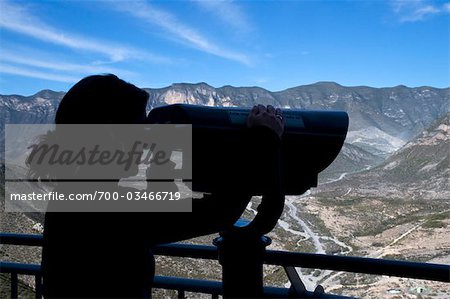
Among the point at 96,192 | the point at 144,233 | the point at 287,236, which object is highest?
the point at 96,192

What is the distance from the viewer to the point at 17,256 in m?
14.9

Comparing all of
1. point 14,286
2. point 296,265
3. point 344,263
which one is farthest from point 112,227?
point 14,286

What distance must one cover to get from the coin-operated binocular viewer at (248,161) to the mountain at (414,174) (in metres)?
90.7

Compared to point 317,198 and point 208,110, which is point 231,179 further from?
point 317,198

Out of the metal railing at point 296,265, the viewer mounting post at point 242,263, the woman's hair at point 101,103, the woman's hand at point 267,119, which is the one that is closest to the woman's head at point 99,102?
the woman's hair at point 101,103

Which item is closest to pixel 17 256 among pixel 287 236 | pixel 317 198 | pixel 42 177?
pixel 42 177

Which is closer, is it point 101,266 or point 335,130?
point 101,266

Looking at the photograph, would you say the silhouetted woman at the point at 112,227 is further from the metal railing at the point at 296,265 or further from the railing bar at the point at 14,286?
the railing bar at the point at 14,286

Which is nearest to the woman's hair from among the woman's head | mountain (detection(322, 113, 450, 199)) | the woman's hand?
the woman's head

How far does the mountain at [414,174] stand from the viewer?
318ft

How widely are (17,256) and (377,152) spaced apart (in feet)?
647

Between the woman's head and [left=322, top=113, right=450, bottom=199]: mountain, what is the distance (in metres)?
91.0

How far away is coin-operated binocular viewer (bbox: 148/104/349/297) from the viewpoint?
1515 millimetres

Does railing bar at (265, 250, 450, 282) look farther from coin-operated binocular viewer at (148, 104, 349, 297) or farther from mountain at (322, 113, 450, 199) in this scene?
mountain at (322, 113, 450, 199)
